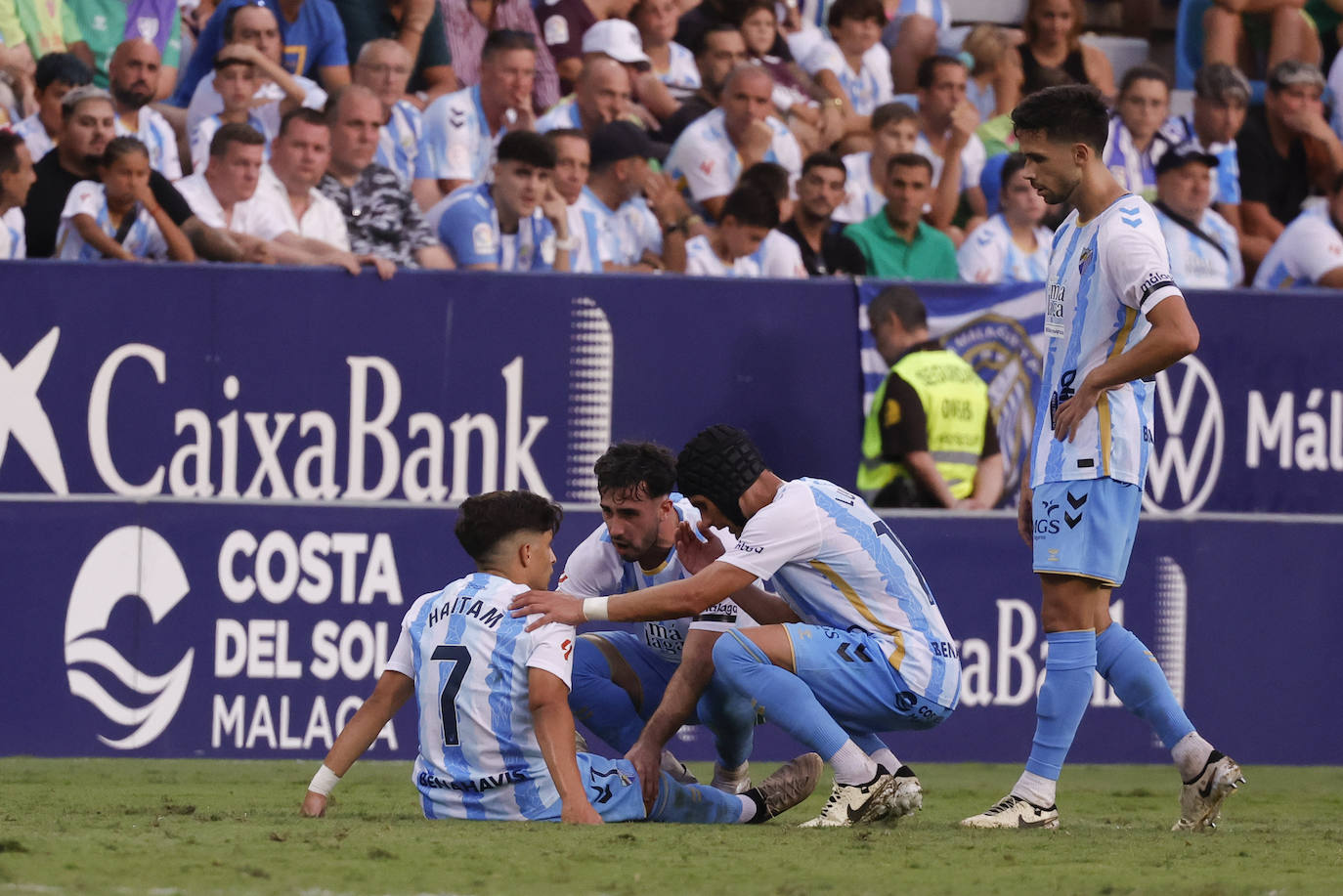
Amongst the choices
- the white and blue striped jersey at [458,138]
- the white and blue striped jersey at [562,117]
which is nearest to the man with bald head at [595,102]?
the white and blue striped jersey at [562,117]

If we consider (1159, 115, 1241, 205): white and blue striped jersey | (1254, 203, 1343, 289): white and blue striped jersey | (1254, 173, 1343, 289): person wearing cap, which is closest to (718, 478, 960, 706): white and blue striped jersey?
(1254, 173, 1343, 289): person wearing cap

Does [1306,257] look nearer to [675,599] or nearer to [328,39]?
[328,39]

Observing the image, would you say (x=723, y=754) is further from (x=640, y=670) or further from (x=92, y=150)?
(x=92, y=150)

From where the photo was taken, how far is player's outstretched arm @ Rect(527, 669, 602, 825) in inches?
216

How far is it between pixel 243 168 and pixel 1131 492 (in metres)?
5.38

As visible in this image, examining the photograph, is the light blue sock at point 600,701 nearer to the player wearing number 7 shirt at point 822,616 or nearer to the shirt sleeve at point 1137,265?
the player wearing number 7 shirt at point 822,616

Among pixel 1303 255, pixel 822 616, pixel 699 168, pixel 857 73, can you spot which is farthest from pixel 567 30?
pixel 822 616

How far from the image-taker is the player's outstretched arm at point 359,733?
5.68 meters

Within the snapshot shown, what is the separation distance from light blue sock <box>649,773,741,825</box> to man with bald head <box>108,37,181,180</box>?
5.45 m

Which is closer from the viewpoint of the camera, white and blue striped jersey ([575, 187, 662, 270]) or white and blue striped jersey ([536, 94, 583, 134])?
white and blue striped jersey ([575, 187, 662, 270])

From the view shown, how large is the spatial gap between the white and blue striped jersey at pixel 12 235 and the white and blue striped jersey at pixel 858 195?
470cm

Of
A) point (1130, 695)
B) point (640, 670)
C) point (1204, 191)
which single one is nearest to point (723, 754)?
point (640, 670)

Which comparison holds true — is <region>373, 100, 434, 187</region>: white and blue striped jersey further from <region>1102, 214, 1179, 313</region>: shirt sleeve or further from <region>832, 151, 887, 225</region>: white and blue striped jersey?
<region>1102, 214, 1179, 313</region>: shirt sleeve

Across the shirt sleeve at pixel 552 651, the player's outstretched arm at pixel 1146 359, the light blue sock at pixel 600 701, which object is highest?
the player's outstretched arm at pixel 1146 359
